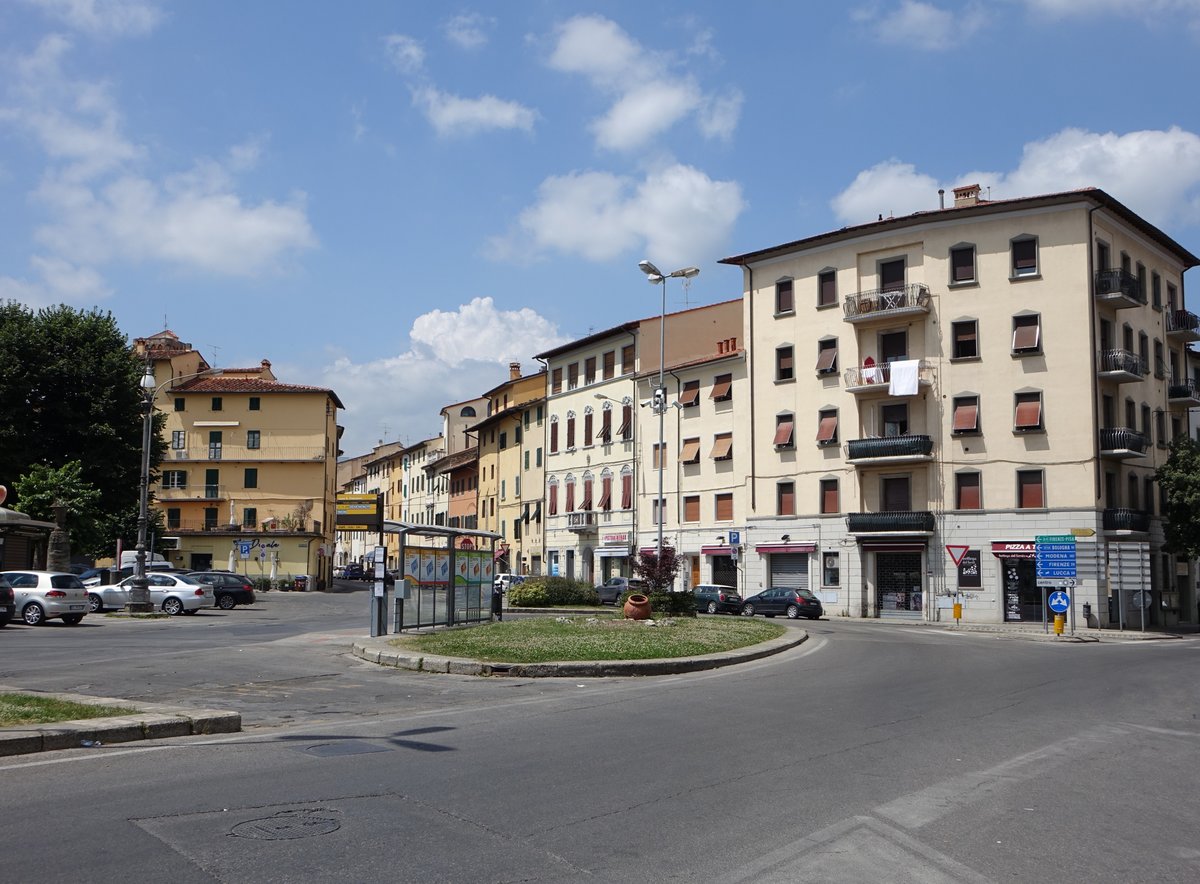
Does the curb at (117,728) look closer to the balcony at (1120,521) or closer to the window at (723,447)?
the balcony at (1120,521)

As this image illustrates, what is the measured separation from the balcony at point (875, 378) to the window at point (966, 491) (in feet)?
14.2

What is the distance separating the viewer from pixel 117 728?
1003 centimetres

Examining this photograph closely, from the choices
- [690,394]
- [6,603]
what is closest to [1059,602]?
[690,394]

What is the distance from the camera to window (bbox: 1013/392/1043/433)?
44156mm

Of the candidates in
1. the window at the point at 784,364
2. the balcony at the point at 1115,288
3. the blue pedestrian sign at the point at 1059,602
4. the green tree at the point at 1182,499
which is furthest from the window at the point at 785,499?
the blue pedestrian sign at the point at 1059,602

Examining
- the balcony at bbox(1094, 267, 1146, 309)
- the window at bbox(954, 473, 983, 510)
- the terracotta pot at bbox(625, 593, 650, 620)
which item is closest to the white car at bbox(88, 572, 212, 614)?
the terracotta pot at bbox(625, 593, 650, 620)

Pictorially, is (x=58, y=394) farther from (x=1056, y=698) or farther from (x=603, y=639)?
(x=1056, y=698)

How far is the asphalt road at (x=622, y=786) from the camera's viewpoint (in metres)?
6.12

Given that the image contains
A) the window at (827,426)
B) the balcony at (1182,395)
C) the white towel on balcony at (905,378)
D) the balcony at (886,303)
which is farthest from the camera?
the window at (827,426)

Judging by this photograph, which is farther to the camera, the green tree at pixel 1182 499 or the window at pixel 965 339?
the window at pixel 965 339

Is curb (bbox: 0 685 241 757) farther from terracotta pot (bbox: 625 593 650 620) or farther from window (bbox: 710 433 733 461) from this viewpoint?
window (bbox: 710 433 733 461)

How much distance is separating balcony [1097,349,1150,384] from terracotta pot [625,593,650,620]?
25.1 meters

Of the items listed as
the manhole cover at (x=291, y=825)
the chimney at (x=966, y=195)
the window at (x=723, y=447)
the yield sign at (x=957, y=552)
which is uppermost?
the chimney at (x=966, y=195)

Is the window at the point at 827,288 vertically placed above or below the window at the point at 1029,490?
above
